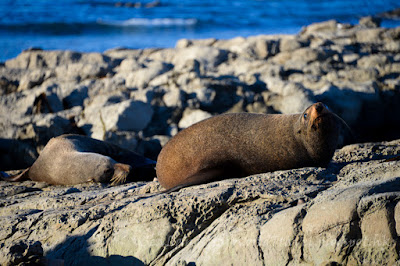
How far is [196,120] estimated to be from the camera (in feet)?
35.5

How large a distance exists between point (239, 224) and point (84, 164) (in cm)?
493

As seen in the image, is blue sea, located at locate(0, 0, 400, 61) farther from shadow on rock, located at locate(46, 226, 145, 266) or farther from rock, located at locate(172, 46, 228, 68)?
shadow on rock, located at locate(46, 226, 145, 266)

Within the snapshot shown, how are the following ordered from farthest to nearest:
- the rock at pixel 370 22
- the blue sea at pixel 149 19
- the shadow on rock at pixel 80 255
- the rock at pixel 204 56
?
the blue sea at pixel 149 19, the rock at pixel 370 22, the rock at pixel 204 56, the shadow on rock at pixel 80 255

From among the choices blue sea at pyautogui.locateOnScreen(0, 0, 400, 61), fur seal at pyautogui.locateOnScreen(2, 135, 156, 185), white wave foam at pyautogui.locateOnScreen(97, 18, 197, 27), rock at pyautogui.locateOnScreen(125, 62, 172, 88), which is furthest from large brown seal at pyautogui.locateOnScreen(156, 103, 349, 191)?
white wave foam at pyautogui.locateOnScreen(97, 18, 197, 27)

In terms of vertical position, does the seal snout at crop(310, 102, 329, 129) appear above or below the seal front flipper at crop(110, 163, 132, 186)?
above

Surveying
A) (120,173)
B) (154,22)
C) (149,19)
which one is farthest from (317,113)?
(149,19)

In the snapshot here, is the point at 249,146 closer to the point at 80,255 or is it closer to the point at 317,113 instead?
the point at 317,113

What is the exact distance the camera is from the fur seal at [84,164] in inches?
324

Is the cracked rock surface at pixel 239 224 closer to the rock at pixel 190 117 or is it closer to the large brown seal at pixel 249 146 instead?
the large brown seal at pixel 249 146

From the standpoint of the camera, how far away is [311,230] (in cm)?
372

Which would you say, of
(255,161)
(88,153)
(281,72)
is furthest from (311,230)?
(281,72)

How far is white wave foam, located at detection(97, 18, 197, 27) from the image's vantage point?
30.8m

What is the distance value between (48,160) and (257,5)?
31063mm

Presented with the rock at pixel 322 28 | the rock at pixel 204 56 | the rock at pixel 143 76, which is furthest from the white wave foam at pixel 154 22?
the rock at pixel 143 76
